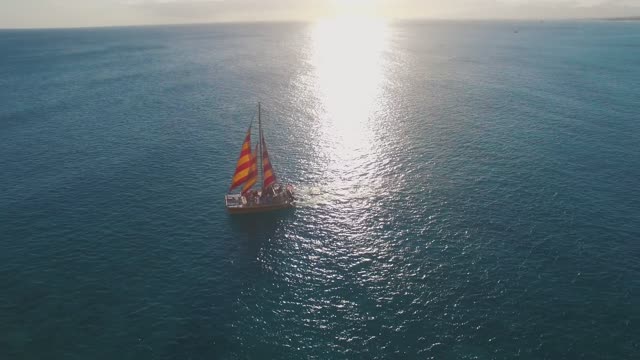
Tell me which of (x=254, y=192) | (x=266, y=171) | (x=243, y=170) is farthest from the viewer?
(x=266, y=171)

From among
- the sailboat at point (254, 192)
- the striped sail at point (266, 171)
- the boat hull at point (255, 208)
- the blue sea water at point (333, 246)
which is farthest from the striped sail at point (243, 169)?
the blue sea water at point (333, 246)

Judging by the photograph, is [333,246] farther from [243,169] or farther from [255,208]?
[243,169]

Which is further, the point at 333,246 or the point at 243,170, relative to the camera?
the point at 243,170

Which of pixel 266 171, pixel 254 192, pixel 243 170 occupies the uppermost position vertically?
pixel 243 170

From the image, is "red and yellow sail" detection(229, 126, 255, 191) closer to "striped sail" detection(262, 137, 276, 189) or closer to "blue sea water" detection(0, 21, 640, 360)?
"striped sail" detection(262, 137, 276, 189)

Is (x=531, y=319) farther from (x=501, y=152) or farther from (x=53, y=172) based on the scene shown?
(x=53, y=172)

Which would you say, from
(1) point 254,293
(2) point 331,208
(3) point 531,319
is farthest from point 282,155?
(3) point 531,319

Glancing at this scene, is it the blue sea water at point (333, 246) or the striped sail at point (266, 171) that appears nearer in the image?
the blue sea water at point (333, 246)

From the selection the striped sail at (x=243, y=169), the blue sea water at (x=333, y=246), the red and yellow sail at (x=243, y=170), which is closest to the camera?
the blue sea water at (x=333, y=246)

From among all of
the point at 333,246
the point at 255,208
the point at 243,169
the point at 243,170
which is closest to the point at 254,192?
the point at 255,208

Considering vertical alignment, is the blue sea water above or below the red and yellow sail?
below

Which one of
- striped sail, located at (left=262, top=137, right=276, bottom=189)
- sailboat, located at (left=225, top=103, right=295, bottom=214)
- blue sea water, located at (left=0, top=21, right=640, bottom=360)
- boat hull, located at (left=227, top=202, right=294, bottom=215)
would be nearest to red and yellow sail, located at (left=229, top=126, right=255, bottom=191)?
sailboat, located at (left=225, top=103, right=295, bottom=214)

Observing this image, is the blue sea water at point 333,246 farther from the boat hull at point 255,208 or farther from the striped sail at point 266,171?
the striped sail at point 266,171

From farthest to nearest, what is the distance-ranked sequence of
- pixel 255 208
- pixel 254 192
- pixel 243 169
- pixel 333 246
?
pixel 254 192, pixel 243 169, pixel 255 208, pixel 333 246
